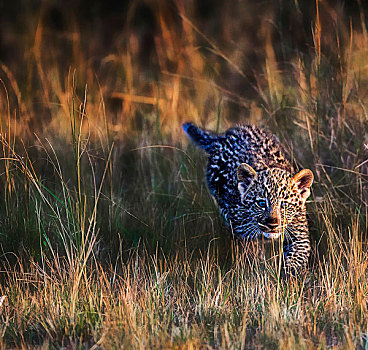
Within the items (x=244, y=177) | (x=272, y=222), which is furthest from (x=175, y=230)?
(x=272, y=222)

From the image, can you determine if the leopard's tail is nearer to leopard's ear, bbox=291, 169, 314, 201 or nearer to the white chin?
leopard's ear, bbox=291, 169, 314, 201

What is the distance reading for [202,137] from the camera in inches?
220

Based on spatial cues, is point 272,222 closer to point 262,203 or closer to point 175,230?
point 262,203

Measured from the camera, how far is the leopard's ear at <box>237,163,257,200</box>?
4.61 m

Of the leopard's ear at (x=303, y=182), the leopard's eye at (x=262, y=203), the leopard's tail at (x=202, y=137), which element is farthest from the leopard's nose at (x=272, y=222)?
the leopard's tail at (x=202, y=137)

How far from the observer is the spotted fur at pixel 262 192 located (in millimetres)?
4430

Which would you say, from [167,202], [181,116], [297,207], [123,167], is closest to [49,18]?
[181,116]

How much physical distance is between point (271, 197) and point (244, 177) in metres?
0.32

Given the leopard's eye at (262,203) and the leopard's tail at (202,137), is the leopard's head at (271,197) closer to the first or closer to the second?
the leopard's eye at (262,203)

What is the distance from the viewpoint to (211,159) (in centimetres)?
539

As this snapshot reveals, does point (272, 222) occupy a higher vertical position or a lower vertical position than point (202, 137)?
lower

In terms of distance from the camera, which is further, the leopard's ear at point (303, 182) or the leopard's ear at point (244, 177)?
the leopard's ear at point (244, 177)

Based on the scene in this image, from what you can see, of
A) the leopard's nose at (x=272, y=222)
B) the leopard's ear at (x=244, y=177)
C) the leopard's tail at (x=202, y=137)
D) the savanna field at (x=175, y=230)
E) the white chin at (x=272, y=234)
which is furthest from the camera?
the leopard's tail at (x=202, y=137)

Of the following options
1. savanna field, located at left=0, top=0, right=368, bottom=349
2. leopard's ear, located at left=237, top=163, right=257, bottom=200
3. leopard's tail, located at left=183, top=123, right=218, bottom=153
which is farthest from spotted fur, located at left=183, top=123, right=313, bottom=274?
leopard's tail, located at left=183, top=123, right=218, bottom=153
